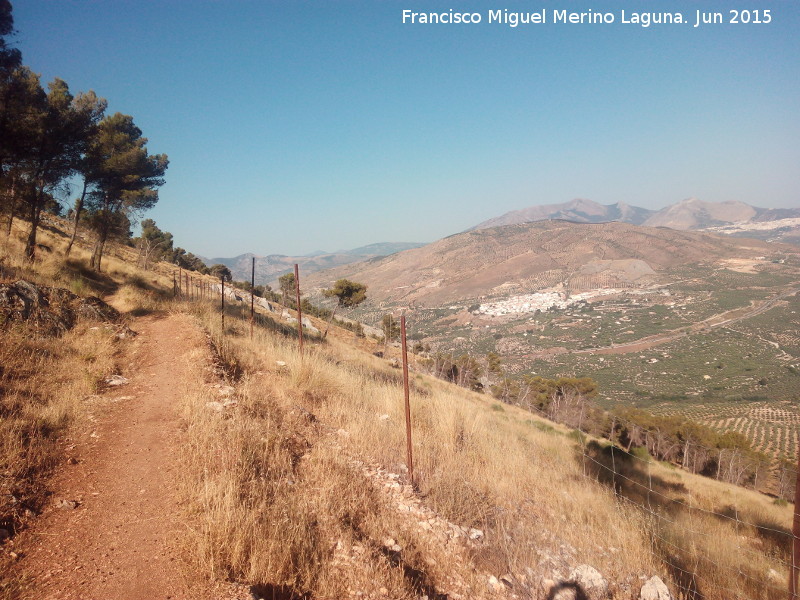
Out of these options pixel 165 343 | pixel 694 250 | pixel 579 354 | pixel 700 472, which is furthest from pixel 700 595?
pixel 694 250

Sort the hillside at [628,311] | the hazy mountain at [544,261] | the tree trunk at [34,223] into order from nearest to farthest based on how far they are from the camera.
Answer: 1. the tree trunk at [34,223]
2. the hillside at [628,311]
3. the hazy mountain at [544,261]

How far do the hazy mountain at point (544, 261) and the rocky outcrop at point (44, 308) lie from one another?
96.3 m

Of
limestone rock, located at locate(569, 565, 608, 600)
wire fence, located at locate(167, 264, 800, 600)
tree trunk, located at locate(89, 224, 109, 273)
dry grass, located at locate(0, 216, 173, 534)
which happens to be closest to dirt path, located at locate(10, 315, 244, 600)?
dry grass, located at locate(0, 216, 173, 534)

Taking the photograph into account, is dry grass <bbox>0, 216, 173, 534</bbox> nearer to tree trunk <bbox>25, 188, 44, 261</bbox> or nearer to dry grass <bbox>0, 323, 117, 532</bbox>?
dry grass <bbox>0, 323, 117, 532</bbox>

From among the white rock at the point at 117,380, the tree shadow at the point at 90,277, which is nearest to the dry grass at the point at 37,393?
the white rock at the point at 117,380

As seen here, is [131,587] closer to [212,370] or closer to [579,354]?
[212,370]

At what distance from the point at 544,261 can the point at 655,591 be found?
501 ft

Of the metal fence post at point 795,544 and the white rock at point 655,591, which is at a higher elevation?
the metal fence post at point 795,544

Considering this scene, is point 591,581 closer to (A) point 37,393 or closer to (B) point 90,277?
(A) point 37,393

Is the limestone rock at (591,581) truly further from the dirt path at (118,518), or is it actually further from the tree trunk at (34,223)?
the tree trunk at (34,223)

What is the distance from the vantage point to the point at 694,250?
468 feet

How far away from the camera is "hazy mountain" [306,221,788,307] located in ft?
409

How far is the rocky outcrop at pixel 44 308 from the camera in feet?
24.2

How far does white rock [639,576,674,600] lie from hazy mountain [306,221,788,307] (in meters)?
101
